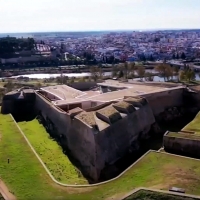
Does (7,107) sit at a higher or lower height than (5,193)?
lower

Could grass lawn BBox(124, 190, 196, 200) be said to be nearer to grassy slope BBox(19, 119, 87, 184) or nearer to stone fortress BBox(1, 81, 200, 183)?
grassy slope BBox(19, 119, 87, 184)

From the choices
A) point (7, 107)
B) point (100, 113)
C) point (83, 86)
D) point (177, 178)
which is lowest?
point (7, 107)

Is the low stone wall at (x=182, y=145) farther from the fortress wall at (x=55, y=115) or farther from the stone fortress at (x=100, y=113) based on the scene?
the fortress wall at (x=55, y=115)

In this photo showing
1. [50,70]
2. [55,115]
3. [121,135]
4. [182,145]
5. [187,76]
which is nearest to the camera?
[182,145]

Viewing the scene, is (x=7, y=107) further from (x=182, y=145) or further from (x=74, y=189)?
(x=74, y=189)

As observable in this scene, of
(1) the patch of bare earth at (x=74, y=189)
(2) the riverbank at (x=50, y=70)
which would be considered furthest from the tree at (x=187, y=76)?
(1) the patch of bare earth at (x=74, y=189)

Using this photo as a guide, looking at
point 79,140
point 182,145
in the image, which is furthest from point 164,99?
point 79,140
